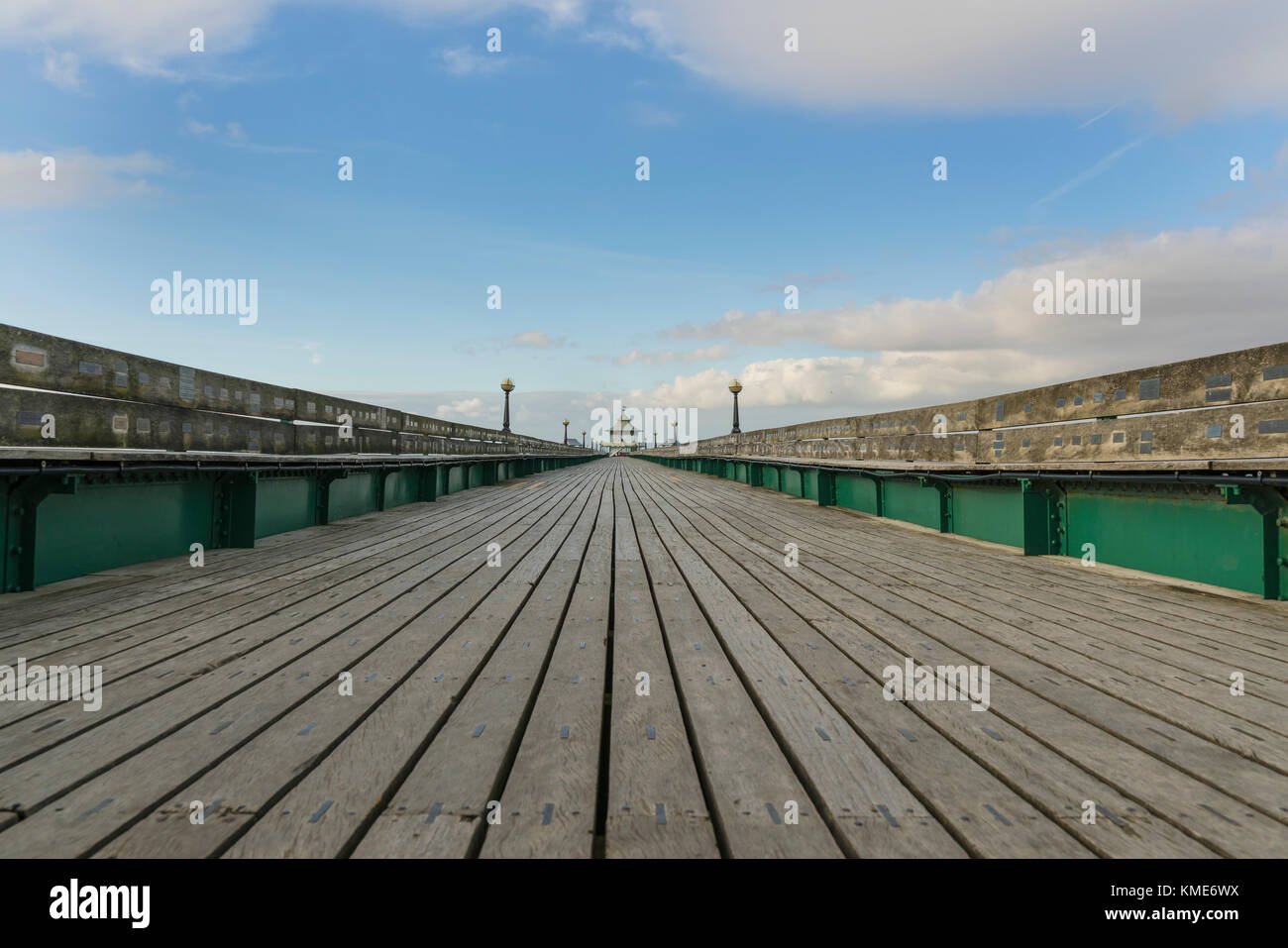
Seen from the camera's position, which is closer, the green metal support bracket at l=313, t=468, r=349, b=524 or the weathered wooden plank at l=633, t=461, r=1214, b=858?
the weathered wooden plank at l=633, t=461, r=1214, b=858

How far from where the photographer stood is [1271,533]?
4.05m

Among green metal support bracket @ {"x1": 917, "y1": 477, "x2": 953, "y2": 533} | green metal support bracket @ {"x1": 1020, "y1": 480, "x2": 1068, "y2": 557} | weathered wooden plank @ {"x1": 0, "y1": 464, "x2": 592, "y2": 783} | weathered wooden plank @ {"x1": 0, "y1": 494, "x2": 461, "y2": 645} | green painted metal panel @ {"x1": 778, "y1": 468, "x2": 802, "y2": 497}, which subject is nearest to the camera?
weathered wooden plank @ {"x1": 0, "y1": 464, "x2": 592, "y2": 783}

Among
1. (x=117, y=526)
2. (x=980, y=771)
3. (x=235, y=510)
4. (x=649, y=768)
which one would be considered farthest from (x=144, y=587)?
(x=980, y=771)

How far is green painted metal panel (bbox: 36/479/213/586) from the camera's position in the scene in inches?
169

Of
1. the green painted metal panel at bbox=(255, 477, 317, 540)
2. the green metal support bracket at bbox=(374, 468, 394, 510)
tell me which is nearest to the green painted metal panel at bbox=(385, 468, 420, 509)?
the green metal support bracket at bbox=(374, 468, 394, 510)

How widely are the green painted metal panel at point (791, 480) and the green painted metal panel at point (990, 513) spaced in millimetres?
6246

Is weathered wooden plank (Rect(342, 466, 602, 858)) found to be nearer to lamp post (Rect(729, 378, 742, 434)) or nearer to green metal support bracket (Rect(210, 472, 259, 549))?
green metal support bracket (Rect(210, 472, 259, 549))

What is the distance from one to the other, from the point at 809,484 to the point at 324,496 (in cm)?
949

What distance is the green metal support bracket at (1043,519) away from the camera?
5.88m

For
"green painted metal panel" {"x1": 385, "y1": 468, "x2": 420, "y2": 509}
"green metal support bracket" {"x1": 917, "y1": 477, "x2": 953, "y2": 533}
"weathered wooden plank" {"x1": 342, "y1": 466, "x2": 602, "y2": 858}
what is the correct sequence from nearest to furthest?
"weathered wooden plank" {"x1": 342, "y1": 466, "x2": 602, "y2": 858}, "green metal support bracket" {"x1": 917, "y1": 477, "x2": 953, "y2": 533}, "green painted metal panel" {"x1": 385, "y1": 468, "x2": 420, "y2": 509}

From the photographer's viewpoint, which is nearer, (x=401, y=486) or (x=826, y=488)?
(x=401, y=486)

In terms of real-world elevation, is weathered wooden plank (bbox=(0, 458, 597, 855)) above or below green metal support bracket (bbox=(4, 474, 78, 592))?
below

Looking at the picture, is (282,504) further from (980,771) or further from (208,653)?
(980,771)

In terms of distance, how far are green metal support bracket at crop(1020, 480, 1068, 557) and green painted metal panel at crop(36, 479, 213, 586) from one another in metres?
8.24
